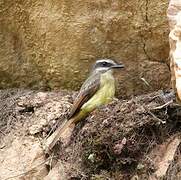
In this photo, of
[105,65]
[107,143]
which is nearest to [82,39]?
[105,65]

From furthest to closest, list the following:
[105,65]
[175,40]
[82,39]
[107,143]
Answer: [105,65]
[82,39]
[107,143]
[175,40]

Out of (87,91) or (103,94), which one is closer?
(87,91)

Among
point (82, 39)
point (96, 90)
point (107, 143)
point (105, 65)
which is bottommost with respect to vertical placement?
point (107, 143)

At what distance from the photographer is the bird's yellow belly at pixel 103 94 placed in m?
9.67

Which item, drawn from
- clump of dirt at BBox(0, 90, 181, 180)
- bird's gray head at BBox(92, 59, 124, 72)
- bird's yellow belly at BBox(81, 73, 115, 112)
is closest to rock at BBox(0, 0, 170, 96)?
bird's gray head at BBox(92, 59, 124, 72)

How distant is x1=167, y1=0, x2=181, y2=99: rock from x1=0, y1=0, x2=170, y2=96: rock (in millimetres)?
1177

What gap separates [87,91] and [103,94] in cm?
24

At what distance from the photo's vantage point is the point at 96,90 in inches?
387

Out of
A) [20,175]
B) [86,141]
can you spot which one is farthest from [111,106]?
[20,175]

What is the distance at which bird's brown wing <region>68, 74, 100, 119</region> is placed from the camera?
9445 mm

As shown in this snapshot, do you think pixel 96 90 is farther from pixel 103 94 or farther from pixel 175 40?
pixel 175 40

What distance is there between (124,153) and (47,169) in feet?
3.50

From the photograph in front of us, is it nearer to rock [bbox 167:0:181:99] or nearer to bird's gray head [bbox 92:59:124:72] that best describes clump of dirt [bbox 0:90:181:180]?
bird's gray head [bbox 92:59:124:72]

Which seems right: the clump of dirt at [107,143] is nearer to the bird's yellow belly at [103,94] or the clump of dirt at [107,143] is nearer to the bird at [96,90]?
the bird at [96,90]
